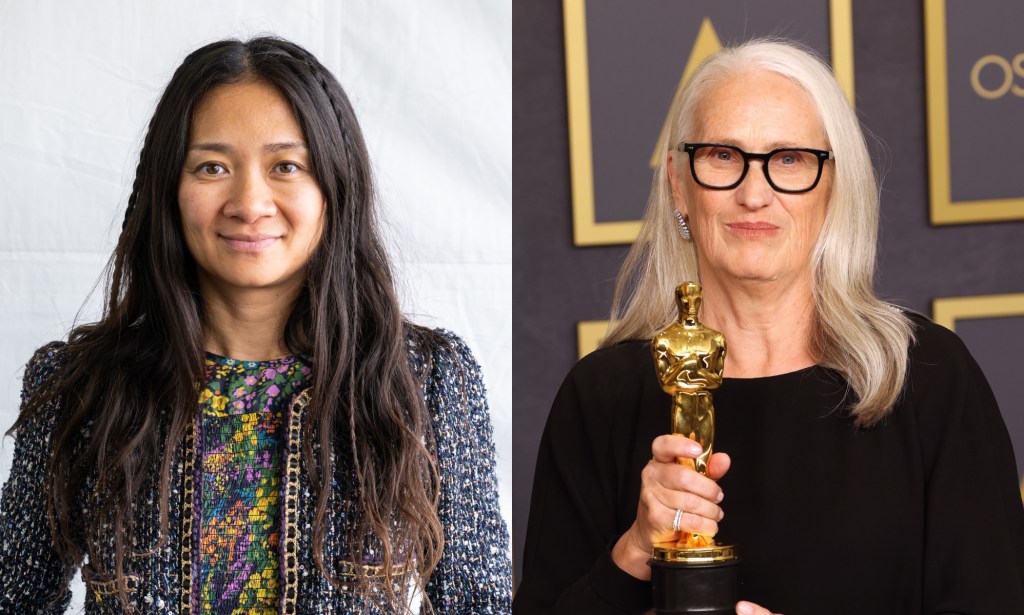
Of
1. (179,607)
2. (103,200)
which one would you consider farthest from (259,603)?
(103,200)

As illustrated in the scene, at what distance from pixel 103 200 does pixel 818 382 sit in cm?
133

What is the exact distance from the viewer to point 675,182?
1633 millimetres

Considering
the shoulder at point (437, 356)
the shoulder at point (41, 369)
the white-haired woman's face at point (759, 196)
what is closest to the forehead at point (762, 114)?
the white-haired woman's face at point (759, 196)

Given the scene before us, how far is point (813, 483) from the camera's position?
1.48 meters

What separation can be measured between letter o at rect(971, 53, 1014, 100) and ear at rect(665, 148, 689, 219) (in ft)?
3.41

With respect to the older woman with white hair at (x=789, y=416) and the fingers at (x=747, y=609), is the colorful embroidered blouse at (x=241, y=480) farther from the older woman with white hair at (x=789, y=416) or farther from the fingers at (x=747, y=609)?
the fingers at (x=747, y=609)

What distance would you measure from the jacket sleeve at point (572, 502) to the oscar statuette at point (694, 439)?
0.82 ft

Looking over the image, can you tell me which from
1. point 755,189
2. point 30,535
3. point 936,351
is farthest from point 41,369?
point 936,351

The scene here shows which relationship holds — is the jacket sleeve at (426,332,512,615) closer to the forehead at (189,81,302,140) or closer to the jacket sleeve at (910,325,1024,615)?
the forehead at (189,81,302,140)

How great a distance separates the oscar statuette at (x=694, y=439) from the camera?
1.24m

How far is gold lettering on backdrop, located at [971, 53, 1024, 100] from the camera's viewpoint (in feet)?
7.83

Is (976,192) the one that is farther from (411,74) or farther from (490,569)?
(490,569)

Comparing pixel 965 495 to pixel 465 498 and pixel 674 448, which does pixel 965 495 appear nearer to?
pixel 674 448

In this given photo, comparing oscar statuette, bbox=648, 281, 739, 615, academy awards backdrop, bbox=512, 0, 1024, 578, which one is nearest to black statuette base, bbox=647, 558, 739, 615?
oscar statuette, bbox=648, 281, 739, 615
